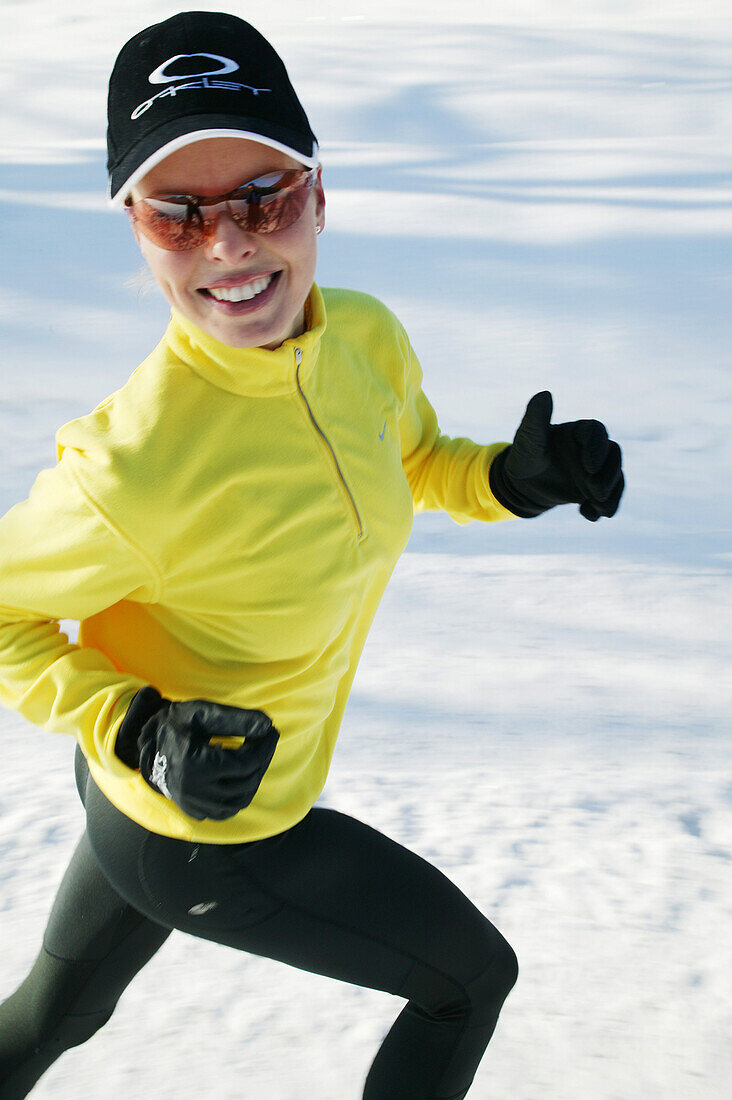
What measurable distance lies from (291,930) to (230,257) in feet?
2.74

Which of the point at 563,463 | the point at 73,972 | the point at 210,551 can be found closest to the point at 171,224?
the point at 210,551

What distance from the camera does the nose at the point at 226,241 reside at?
115cm

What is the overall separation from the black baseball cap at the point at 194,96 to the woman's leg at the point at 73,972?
3.01 feet

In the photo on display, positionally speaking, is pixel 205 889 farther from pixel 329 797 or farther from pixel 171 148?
pixel 329 797

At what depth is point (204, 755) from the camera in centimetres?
111

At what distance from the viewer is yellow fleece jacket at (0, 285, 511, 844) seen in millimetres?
1154

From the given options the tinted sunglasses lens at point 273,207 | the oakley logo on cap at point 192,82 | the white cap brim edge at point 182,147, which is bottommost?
the tinted sunglasses lens at point 273,207

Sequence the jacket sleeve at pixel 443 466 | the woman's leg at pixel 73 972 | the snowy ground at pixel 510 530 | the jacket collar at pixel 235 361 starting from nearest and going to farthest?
the jacket collar at pixel 235 361, the woman's leg at pixel 73 972, the jacket sleeve at pixel 443 466, the snowy ground at pixel 510 530

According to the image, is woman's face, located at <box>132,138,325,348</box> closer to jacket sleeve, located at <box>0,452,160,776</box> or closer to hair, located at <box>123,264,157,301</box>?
hair, located at <box>123,264,157,301</box>

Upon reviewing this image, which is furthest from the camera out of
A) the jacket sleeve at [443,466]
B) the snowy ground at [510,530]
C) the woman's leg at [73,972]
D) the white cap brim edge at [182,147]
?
the snowy ground at [510,530]

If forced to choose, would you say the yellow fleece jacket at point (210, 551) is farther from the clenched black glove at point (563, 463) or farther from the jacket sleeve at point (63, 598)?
the clenched black glove at point (563, 463)

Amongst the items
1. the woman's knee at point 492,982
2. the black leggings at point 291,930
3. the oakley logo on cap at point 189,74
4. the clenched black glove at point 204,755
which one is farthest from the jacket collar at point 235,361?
the woman's knee at point 492,982

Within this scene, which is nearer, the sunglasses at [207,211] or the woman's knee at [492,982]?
the sunglasses at [207,211]

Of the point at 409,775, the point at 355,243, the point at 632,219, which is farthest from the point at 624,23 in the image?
the point at 409,775
